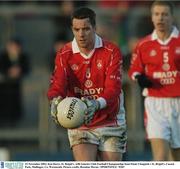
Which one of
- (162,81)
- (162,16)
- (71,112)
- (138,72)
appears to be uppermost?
(162,16)

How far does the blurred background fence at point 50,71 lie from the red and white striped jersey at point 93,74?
485 cm

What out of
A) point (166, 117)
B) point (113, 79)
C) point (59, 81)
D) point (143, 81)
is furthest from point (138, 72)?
point (59, 81)

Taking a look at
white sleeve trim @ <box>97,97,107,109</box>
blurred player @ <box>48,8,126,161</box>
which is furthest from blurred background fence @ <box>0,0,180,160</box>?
white sleeve trim @ <box>97,97,107,109</box>

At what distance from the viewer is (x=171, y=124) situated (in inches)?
423

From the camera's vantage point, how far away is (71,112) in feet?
27.8

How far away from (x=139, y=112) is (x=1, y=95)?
229 centimetres

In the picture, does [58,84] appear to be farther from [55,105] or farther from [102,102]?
[102,102]

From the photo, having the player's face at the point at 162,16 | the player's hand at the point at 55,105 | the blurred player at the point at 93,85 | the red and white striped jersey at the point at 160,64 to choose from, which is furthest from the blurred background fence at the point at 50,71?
the player's hand at the point at 55,105

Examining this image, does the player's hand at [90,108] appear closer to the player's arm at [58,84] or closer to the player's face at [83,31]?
the player's arm at [58,84]

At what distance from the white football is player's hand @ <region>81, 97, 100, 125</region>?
0.13 ft

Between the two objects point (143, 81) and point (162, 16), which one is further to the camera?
point (162, 16)

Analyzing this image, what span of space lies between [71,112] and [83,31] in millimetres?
881

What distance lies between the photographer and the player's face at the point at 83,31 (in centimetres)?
882

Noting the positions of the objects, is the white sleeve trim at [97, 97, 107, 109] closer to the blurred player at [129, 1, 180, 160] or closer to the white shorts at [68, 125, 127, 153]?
the white shorts at [68, 125, 127, 153]
